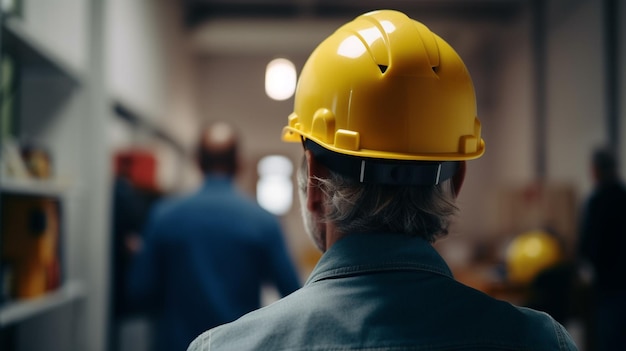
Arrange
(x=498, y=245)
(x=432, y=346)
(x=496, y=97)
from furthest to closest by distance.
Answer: (x=496, y=97) → (x=498, y=245) → (x=432, y=346)

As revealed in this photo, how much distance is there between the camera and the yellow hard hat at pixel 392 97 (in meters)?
1.02

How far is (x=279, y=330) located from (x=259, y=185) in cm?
906

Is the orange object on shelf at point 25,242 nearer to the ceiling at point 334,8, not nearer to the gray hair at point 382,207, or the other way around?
the gray hair at point 382,207

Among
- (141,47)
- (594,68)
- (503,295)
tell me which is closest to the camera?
→ (141,47)

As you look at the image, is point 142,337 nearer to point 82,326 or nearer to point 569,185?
point 82,326

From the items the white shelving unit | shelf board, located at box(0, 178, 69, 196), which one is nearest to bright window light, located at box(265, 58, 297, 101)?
the white shelving unit

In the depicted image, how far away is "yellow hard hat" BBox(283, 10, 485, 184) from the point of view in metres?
1.02

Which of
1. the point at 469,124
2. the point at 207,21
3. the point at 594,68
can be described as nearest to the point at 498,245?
the point at 594,68

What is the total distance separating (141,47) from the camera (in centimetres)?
466

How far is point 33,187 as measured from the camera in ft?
7.22

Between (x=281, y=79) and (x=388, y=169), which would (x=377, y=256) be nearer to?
(x=388, y=169)

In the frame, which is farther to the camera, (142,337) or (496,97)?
(496,97)

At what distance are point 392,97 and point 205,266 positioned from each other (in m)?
1.55

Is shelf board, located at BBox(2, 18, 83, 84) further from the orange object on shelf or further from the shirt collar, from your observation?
the shirt collar
